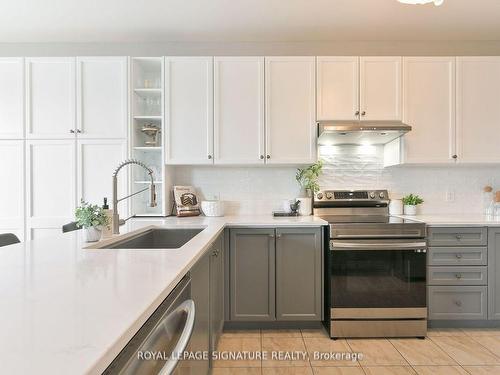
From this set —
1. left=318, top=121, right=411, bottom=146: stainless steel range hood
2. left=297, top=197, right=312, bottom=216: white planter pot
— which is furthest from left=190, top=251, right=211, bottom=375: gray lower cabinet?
left=318, top=121, right=411, bottom=146: stainless steel range hood

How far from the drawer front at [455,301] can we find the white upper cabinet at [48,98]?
3382mm

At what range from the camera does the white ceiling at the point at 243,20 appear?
2.34 m

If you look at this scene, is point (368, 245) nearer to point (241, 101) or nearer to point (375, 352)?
point (375, 352)

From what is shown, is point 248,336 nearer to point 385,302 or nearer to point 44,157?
point 385,302

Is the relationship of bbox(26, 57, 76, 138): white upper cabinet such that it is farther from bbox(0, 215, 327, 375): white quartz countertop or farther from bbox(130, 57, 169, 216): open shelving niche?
bbox(0, 215, 327, 375): white quartz countertop

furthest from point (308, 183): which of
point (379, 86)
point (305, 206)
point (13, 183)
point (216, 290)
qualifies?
point (13, 183)

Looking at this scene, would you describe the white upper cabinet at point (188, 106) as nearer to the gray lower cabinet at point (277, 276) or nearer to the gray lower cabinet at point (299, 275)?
the gray lower cabinet at point (277, 276)

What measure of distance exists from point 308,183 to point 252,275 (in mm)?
1059

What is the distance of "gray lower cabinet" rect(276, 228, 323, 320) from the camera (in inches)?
89.9

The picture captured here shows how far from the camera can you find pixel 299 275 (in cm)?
229

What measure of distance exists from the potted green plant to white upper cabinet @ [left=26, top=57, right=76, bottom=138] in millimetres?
2173

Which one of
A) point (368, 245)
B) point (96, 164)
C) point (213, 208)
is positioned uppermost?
point (96, 164)

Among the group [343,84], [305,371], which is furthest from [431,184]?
[305,371]

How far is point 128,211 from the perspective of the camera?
258 centimetres
